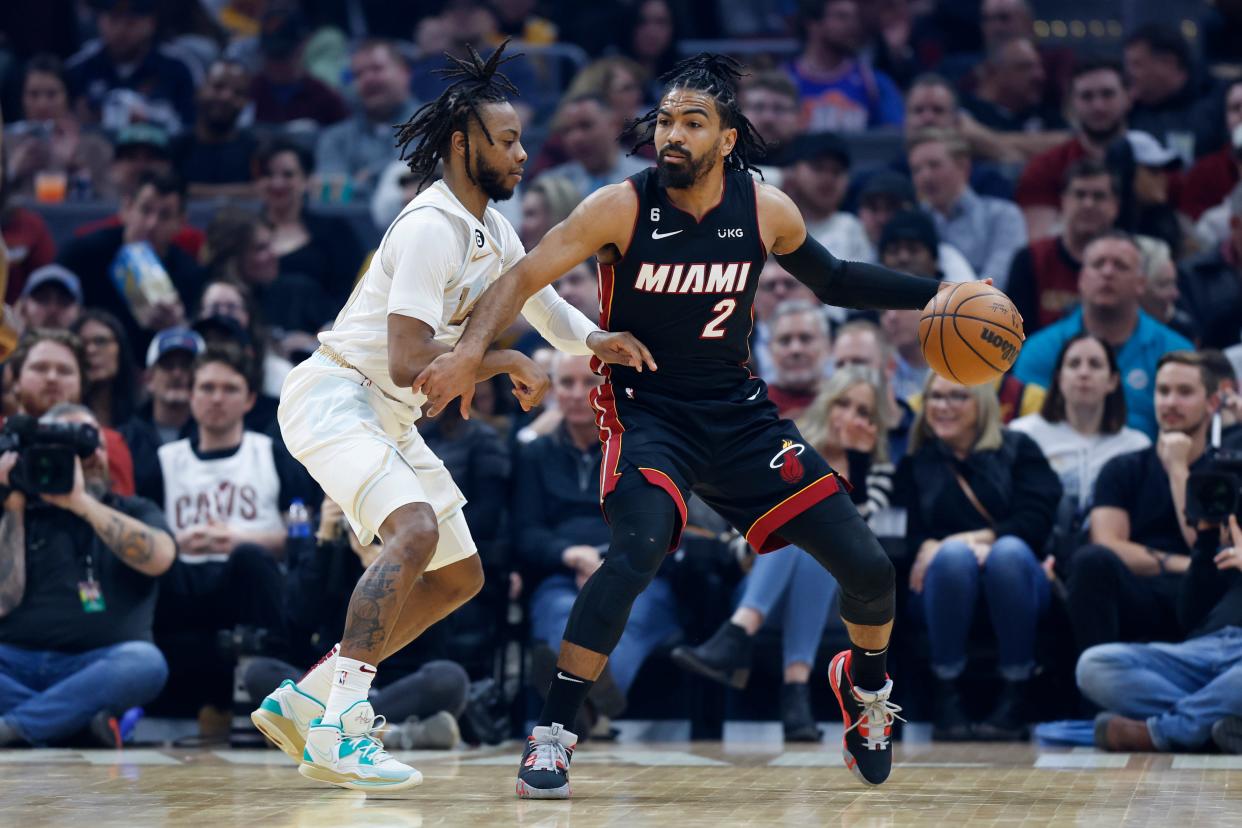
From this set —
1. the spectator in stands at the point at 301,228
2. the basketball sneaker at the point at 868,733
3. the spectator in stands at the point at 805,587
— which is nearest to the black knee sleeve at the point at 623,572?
the basketball sneaker at the point at 868,733

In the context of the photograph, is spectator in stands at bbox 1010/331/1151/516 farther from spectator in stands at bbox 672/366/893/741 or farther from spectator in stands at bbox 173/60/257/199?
spectator in stands at bbox 173/60/257/199

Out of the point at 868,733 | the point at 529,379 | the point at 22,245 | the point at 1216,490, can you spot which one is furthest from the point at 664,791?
the point at 22,245

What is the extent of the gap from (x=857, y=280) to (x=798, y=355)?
9.50 ft

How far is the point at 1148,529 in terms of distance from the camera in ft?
25.8

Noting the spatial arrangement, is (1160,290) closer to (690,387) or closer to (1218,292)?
(1218,292)

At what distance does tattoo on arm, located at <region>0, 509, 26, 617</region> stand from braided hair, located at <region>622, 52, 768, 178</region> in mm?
3460

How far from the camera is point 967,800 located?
17.7 feet

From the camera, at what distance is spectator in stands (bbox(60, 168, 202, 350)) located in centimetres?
1048

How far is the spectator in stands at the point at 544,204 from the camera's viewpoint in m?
10.1

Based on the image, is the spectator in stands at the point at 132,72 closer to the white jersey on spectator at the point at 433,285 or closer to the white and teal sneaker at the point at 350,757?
the white jersey on spectator at the point at 433,285

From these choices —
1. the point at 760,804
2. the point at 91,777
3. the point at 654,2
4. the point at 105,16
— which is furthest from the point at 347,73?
the point at 760,804

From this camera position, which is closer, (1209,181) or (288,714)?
(288,714)

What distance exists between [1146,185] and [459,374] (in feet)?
21.0

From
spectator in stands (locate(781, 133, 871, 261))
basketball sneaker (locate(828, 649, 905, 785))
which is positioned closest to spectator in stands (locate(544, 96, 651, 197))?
spectator in stands (locate(781, 133, 871, 261))
